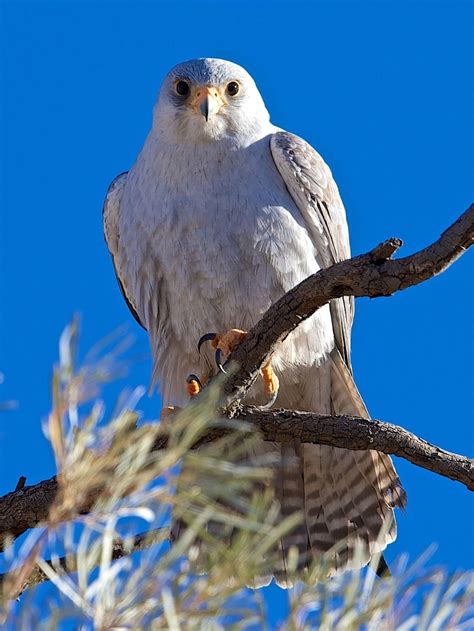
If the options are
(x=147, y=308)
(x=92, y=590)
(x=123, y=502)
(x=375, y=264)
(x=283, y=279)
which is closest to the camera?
(x=92, y=590)

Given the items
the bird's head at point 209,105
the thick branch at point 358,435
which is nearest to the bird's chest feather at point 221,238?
the bird's head at point 209,105

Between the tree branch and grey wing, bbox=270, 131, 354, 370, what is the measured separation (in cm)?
102

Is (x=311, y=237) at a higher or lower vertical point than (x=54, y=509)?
higher

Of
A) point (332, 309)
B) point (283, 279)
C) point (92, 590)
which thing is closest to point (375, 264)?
point (283, 279)

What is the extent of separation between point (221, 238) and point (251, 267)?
7.5 inches

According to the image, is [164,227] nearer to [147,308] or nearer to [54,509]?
[147,308]

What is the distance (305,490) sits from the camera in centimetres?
530

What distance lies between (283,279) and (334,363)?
Result: 24.0 inches

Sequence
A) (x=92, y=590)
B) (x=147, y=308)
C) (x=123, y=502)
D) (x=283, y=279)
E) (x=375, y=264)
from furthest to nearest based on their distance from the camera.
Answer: (x=147, y=308) < (x=283, y=279) < (x=375, y=264) < (x=123, y=502) < (x=92, y=590)

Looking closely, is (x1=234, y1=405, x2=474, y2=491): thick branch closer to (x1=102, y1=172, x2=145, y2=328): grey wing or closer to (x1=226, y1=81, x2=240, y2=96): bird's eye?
(x1=102, y1=172, x2=145, y2=328): grey wing

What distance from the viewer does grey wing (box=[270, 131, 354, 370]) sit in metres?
5.09

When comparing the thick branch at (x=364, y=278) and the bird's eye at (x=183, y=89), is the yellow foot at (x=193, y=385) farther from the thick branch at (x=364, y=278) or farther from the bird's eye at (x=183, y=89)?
the bird's eye at (x=183, y=89)

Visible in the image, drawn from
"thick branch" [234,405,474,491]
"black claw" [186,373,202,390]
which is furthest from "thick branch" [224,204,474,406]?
"black claw" [186,373,202,390]

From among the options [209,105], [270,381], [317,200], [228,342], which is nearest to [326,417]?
[228,342]
